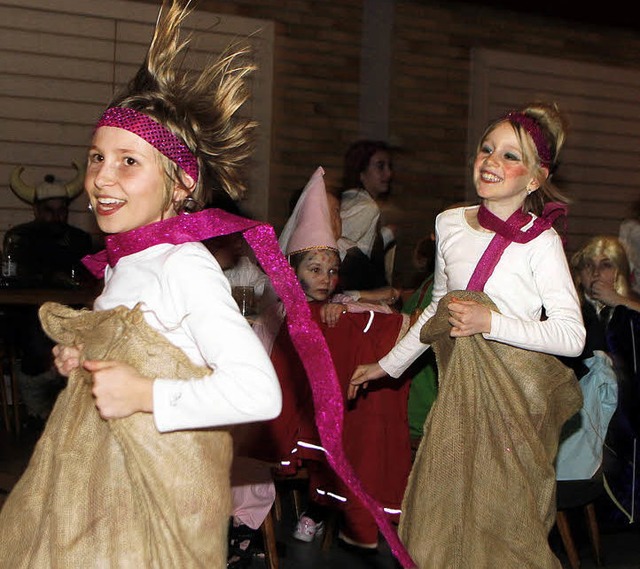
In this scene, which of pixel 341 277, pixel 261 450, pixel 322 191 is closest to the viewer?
pixel 261 450

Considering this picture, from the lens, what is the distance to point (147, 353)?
1.91 meters

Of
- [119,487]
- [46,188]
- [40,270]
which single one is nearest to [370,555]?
[119,487]

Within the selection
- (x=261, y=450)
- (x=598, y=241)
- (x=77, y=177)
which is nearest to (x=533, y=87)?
(x=77, y=177)

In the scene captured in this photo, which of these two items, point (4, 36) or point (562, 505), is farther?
point (4, 36)

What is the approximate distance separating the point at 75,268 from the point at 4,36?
193 cm

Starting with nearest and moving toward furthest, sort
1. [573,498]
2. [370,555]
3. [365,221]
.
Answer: [573,498] → [370,555] → [365,221]

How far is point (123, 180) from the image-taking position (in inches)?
80.8

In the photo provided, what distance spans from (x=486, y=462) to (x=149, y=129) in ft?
4.87

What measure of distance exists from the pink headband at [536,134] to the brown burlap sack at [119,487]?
1676 millimetres

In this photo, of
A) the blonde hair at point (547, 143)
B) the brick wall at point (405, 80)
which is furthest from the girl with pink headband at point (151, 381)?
the brick wall at point (405, 80)

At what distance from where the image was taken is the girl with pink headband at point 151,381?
1817 mm

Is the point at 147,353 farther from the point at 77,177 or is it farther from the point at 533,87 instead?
the point at 533,87

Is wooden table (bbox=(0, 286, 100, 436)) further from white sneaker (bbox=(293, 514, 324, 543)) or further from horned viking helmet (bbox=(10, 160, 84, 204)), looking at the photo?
white sneaker (bbox=(293, 514, 324, 543))

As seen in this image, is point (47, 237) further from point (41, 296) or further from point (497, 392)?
point (497, 392)
